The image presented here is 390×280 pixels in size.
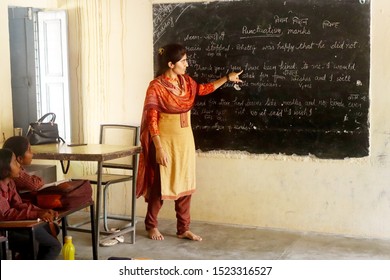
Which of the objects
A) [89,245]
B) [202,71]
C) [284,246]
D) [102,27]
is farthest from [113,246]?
[102,27]

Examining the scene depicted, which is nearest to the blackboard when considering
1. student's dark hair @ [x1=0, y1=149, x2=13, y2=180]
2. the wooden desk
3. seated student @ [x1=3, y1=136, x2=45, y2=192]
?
the wooden desk

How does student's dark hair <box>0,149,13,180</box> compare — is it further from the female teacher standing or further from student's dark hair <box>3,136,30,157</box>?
the female teacher standing

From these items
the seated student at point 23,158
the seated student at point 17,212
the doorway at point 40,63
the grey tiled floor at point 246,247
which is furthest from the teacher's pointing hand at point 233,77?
the seated student at point 17,212

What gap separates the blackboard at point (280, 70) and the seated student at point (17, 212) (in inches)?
72.9

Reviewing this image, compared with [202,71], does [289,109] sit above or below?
below

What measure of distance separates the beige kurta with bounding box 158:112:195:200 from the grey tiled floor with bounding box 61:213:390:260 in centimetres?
41

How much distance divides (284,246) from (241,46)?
1.64 metres

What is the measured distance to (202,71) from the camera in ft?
17.1

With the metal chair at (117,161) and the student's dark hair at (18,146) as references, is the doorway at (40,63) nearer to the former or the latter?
the metal chair at (117,161)

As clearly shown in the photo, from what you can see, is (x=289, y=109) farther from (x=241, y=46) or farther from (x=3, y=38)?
(x=3, y=38)

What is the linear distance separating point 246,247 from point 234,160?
0.85 meters

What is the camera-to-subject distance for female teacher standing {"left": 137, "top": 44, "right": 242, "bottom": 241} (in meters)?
4.69

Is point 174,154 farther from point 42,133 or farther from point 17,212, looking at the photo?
point 17,212

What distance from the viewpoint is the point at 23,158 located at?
12.5 ft
